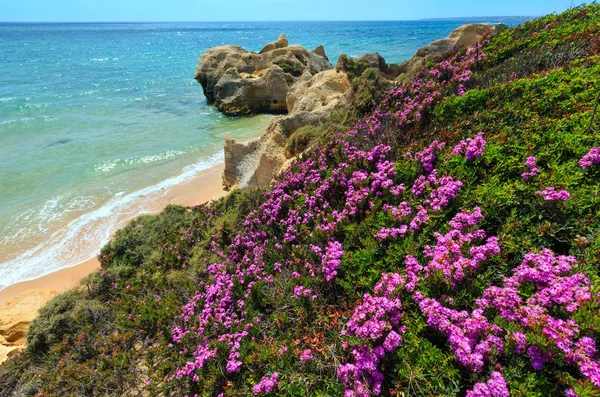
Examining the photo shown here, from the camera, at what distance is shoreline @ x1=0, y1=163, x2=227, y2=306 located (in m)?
8.88

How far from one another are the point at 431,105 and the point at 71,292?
28.9 ft

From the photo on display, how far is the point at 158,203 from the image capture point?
12727 millimetres

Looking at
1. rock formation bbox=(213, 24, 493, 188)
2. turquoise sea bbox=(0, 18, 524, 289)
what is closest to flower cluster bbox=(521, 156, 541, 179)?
rock formation bbox=(213, 24, 493, 188)

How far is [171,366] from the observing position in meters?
4.79

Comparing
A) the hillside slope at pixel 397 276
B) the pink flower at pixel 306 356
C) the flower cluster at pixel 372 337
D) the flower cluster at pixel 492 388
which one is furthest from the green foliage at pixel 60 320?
the flower cluster at pixel 492 388

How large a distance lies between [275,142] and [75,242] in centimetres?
755

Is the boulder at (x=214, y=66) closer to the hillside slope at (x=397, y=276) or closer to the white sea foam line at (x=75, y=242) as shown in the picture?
the white sea foam line at (x=75, y=242)

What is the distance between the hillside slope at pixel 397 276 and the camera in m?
2.92

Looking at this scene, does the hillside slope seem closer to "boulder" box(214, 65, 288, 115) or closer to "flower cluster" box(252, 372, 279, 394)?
"flower cluster" box(252, 372, 279, 394)

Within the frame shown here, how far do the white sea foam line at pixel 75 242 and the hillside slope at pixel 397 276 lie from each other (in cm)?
331

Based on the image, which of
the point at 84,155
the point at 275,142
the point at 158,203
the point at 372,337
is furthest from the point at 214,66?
the point at 372,337

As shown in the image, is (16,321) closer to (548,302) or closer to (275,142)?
(275,142)

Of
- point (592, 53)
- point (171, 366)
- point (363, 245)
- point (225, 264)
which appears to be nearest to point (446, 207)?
point (363, 245)

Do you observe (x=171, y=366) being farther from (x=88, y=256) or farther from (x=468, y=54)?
(x=468, y=54)
